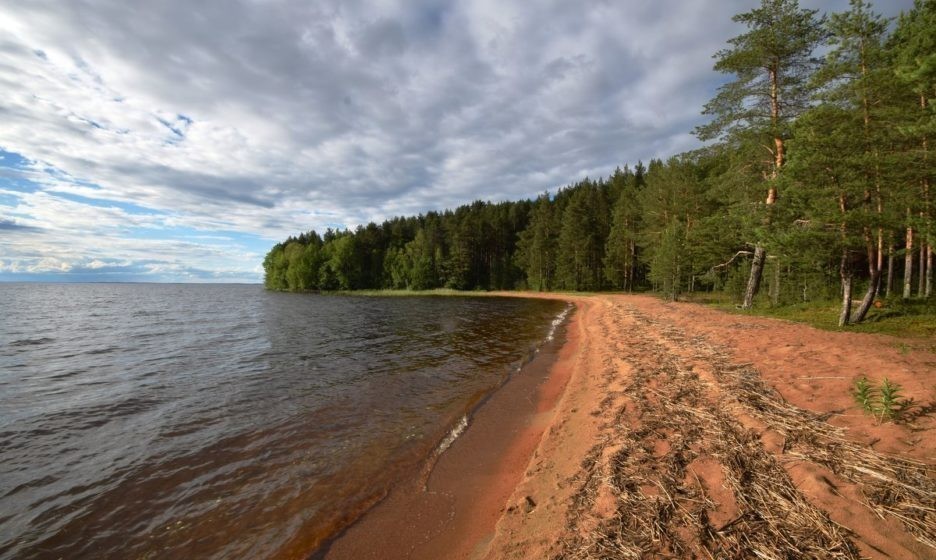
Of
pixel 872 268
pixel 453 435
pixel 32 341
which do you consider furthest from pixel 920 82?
pixel 32 341

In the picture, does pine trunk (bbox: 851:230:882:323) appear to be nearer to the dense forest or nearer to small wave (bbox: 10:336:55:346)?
the dense forest

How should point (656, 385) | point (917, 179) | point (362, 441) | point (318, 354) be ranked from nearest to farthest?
point (362, 441)
point (656, 385)
point (917, 179)
point (318, 354)

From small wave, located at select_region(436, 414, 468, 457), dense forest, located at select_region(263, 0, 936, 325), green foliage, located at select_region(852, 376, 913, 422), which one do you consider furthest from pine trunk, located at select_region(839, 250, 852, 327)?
small wave, located at select_region(436, 414, 468, 457)

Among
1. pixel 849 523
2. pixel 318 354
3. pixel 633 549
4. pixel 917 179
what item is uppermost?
pixel 917 179

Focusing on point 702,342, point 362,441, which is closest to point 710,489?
point 362,441

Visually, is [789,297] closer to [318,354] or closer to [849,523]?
[849,523]

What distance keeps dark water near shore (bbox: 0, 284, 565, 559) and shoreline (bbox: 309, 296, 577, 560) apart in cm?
42

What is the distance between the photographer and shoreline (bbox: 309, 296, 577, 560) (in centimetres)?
486

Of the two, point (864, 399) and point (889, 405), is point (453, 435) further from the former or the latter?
point (889, 405)

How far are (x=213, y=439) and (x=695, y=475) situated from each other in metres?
9.36

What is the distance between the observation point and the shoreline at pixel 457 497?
4864mm

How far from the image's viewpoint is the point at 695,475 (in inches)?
191

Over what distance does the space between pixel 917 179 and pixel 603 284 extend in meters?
54.9

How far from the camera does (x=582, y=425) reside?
743 centimetres
